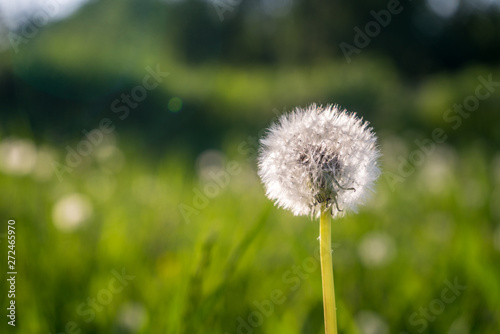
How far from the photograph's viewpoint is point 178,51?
1580cm

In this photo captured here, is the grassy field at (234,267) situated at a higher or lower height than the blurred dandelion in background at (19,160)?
lower

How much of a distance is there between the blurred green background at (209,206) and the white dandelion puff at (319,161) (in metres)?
0.16

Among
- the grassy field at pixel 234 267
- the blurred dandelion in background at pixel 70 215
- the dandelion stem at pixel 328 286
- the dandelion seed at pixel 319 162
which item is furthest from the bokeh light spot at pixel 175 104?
the dandelion stem at pixel 328 286

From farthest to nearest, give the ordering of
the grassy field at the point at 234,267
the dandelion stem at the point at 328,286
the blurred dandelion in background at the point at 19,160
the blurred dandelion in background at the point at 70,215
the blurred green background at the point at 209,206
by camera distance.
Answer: the blurred dandelion in background at the point at 19,160, the blurred dandelion in background at the point at 70,215, the blurred green background at the point at 209,206, the grassy field at the point at 234,267, the dandelion stem at the point at 328,286

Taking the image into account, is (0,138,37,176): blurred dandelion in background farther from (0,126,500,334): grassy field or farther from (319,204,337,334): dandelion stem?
(319,204,337,334): dandelion stem

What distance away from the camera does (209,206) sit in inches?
121

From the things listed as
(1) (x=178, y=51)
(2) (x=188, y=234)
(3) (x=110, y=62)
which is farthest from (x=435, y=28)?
(2) (x=188, y=234)

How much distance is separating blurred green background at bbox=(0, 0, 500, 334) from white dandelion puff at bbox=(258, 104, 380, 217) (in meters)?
0.16

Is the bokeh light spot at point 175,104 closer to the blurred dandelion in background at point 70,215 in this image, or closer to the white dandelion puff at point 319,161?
the blurred dandelion in background at point 70,215

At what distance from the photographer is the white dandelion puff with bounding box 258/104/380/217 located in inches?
24.9

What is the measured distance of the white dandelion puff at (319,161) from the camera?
0.63 m

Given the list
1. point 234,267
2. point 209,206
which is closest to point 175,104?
point 209,206

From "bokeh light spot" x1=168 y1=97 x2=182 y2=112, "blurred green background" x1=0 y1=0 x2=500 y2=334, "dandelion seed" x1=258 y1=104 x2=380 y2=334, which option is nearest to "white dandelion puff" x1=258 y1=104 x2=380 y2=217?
"dandelion seed" x1=258 y1=104 x2=380 y2=334

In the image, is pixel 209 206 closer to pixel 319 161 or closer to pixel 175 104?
pixel 319 161
